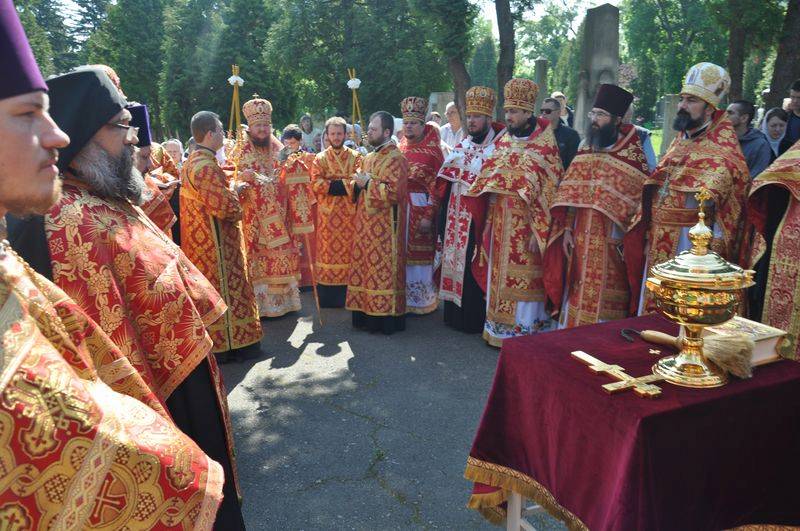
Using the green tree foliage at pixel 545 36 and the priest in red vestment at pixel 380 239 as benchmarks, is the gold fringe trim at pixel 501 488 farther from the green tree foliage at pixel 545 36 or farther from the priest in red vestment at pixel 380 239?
the green tree foliage at pixel 545 36

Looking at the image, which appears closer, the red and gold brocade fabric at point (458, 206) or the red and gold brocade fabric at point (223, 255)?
the red and gold brocade fabric at point (223, 255)

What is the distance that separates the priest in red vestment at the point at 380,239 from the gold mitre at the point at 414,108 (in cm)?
50

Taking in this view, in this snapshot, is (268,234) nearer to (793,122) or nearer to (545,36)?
(793,122)

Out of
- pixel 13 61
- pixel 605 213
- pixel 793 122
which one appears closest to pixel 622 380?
pixel 13 61

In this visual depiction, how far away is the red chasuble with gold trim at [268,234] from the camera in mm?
6538

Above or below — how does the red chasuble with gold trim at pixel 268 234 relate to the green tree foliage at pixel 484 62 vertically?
below

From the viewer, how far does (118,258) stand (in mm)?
2186

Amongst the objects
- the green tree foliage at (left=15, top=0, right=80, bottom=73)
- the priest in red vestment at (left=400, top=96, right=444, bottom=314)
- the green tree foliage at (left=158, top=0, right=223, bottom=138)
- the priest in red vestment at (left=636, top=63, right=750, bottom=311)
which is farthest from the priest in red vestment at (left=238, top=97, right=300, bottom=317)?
the green tree foliage at (left=15, top=0, right=80, bottom=73)

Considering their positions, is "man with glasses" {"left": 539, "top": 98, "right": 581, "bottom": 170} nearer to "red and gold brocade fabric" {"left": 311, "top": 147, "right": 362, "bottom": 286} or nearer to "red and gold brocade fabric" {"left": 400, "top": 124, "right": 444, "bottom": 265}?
"red and gold brocade fabric" {"left": 400, "top": 124, "right": 444, "bottom": 265}

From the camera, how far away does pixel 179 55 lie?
27.4 m

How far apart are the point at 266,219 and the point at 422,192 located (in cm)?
183

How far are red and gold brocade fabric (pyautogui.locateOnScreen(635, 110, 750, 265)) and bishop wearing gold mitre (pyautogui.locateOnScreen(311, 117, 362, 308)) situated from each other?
11.5ft

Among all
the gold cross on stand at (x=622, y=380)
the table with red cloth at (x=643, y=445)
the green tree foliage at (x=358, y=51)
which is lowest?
the table with red cloth at (x=643, y=445)

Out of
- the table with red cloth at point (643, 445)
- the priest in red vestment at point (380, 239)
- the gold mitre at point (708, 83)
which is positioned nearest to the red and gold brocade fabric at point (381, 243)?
the priest in red vestment at point (380, 239)
